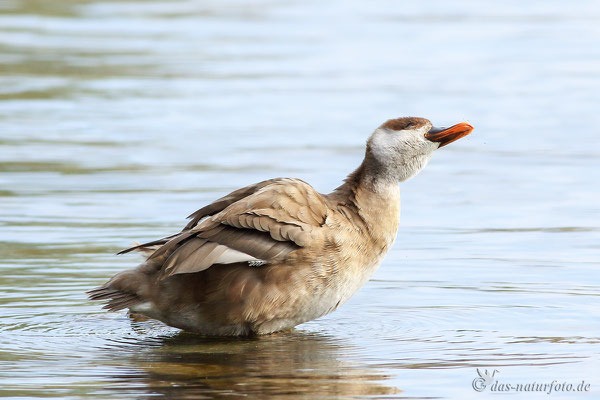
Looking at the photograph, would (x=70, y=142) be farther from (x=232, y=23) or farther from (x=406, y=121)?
(x=232, y=23)

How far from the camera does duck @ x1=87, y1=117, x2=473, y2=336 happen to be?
8594mm

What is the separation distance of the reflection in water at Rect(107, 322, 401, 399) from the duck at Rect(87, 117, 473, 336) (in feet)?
0.54

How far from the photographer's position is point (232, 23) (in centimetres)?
2542

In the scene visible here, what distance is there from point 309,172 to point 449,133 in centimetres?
507

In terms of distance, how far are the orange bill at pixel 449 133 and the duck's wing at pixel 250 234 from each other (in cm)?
107

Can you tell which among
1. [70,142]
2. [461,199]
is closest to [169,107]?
[70,142]

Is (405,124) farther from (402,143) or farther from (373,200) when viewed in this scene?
(373,200)

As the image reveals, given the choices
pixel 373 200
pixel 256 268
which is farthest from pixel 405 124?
pixel 256 268

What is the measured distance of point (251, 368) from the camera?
8211 millimetres

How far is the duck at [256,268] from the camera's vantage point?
8.59m
